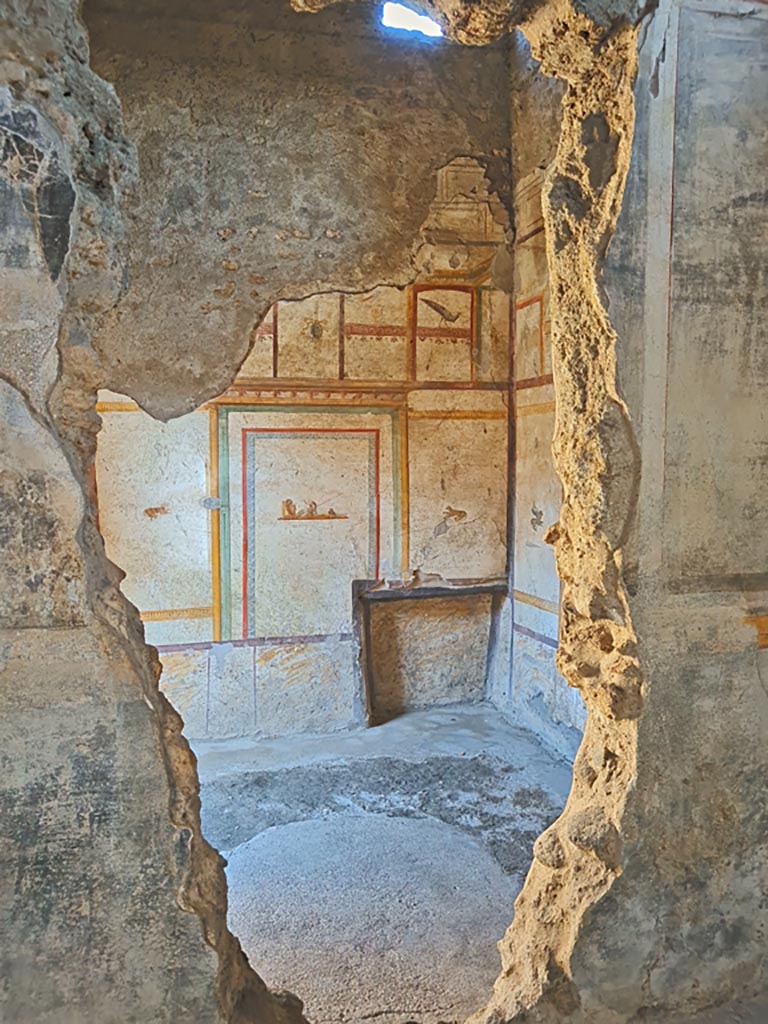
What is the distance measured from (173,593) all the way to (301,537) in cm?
87

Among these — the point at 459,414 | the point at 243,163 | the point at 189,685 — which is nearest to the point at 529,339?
the point at 459,414

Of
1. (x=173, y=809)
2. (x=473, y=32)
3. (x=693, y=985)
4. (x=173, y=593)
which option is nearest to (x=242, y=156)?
(x=173, y=593)

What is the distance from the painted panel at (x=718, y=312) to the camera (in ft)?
6.02

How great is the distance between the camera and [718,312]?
190cm

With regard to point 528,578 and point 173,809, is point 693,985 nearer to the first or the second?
point 173,809

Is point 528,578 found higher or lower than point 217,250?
lower

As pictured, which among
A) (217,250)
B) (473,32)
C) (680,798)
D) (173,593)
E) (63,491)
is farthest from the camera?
(173,593)

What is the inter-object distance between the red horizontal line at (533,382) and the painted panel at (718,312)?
108 inches

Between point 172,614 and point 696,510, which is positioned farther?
point 172,614

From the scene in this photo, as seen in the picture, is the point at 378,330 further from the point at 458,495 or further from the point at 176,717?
the point at 176,717

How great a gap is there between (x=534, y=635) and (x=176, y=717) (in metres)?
3.63

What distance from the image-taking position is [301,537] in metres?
5.06

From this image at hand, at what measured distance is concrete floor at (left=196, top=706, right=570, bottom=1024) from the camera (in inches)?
106

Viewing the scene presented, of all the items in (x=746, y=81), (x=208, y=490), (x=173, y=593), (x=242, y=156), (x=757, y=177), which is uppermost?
(x=242, y=156)
